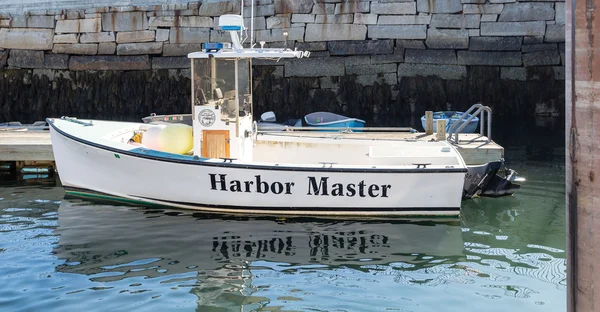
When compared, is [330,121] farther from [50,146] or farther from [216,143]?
[216,143]

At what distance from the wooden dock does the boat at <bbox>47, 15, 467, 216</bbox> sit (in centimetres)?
89

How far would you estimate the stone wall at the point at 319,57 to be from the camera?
770 inches

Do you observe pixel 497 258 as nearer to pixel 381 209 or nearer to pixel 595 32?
pixel 381 209

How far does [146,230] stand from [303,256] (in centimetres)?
202

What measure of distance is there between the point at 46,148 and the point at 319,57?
30.3 ft

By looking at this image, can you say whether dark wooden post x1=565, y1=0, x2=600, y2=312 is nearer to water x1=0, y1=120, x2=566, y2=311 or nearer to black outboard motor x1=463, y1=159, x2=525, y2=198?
water x1=0, y1=120, x2=566, y2=311

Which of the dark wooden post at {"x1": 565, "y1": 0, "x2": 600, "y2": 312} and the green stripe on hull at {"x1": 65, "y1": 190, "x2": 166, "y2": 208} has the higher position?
the dark wooden post at {"x1": 565, "y1": 0, "x2": 600, "y2": 312}

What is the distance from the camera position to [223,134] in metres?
9.80

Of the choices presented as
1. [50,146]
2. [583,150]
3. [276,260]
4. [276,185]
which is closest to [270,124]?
[50,146]

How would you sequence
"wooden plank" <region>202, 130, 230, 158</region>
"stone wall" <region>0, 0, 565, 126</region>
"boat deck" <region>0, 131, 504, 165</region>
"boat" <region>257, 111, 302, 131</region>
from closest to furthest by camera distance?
"wooden plank" <region>202, 130, 230, 158</region>
"boat deck" <region>0, 131, 504, 165</region>
"boat" <region>257, 111, 302, 131</region>
"stone wall" <region>0, 0, 565, 126</region>

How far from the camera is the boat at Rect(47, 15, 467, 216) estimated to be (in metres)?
9.32

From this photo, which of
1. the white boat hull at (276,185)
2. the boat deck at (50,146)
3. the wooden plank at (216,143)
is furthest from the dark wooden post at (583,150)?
the boat deck at (50,146)

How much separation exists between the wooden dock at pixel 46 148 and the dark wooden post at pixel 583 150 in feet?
26.5

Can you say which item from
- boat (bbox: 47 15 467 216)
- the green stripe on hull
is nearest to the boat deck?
boat (bbox: 47 15 467 216)
